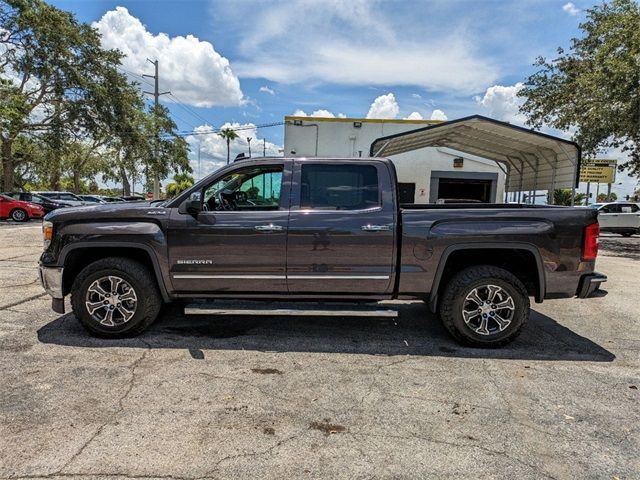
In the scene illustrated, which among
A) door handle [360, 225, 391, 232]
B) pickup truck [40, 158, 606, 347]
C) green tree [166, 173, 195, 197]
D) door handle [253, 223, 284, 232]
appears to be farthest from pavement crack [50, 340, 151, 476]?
green tree [166, 173, 195, 197]

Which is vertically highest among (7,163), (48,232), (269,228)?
(7,163)

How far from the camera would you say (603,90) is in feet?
45.0

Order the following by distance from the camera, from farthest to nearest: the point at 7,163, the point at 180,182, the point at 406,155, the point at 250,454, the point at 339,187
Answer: the point at 180,182 < the point at 7,163 < the point at 406,155 < the point at 339,187 < the point at 250,454

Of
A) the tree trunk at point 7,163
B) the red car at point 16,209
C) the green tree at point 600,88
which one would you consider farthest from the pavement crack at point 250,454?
the tree trunk at point 7,163

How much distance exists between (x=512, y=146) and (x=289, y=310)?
10538mm

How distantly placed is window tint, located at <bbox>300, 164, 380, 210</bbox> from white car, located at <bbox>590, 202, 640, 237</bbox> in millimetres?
21001

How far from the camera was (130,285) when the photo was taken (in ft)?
15.4

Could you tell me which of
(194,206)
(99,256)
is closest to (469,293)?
(194,206)

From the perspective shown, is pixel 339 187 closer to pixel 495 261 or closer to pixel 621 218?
pixel 495 261

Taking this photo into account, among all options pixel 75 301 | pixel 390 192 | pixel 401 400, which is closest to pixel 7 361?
pixel 75 301

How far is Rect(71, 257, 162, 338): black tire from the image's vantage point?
4.66 m

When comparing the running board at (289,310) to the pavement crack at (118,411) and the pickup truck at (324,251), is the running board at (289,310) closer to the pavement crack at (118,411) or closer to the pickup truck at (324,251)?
the pickup truck at (324,251)

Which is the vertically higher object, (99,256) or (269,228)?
(269,228)

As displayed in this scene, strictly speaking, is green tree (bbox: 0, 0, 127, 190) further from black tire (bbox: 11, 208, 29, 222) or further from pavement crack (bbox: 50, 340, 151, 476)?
pavement crack (bbox: 50, 340, 151, 476)
